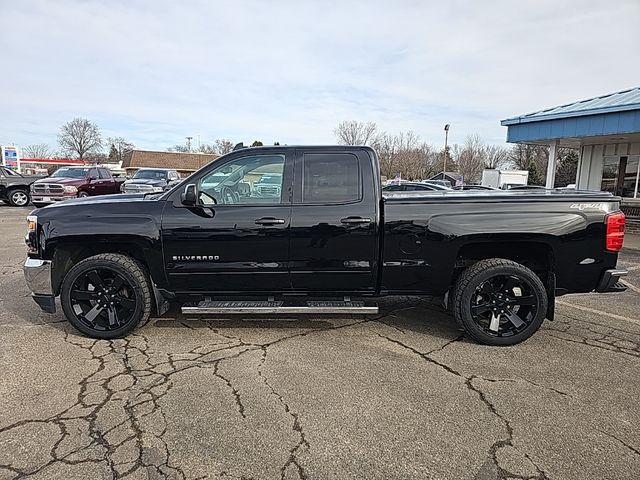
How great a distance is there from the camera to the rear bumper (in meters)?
4.28

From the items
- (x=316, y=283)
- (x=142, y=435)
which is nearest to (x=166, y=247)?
(x=316, y=283)

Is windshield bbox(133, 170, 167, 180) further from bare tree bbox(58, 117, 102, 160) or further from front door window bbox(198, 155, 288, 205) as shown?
bare tree bbox(58, 117, 102, 160)

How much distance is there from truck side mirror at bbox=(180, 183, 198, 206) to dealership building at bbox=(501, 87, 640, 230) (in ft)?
42.7

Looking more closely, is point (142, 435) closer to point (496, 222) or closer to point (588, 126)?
point (496, 222)

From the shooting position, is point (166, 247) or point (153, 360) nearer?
point (153, 360)

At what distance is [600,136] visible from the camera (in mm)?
13820

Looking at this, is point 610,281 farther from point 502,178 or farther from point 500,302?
point 502,178

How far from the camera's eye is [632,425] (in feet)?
9.89

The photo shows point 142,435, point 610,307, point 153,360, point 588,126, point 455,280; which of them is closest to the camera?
point 142,435

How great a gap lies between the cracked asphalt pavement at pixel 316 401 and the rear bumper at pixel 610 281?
1.86 ft

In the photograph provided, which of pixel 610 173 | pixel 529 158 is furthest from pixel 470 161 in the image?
pixel 610 173

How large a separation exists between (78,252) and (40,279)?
428mm

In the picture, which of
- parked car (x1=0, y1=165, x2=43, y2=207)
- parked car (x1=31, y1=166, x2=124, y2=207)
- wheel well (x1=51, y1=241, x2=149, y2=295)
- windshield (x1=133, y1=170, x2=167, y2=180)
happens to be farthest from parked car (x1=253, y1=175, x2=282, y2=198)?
parked car (x1=0, y1=165, x2=43, y2=207)

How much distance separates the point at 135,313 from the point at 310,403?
7.11 ft
